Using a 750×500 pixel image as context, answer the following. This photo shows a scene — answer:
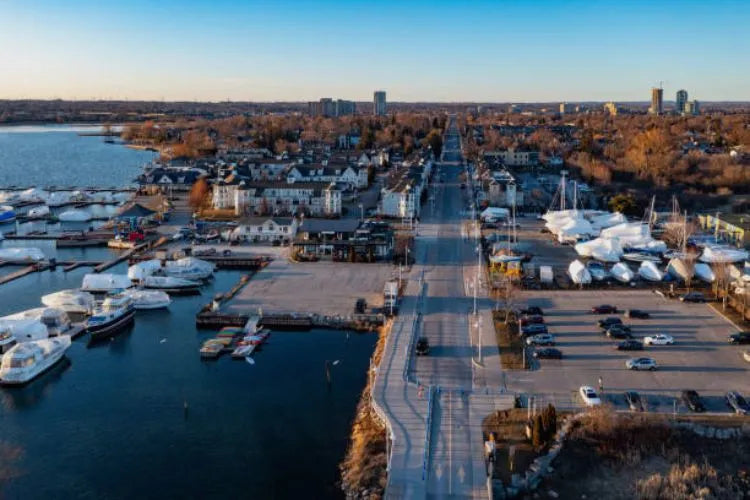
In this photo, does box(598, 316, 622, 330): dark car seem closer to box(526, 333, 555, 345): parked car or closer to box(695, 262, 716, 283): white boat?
box(526, 333, 555, 345): parked car

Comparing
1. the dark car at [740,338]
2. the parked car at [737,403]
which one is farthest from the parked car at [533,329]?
the parked car at [737,403]

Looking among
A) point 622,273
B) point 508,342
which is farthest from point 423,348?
point 622,273

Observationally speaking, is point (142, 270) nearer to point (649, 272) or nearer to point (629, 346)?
point (629, 346)

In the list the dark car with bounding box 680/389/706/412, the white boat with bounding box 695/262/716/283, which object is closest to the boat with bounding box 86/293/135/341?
the dark car with bounding box 680/389/706/412

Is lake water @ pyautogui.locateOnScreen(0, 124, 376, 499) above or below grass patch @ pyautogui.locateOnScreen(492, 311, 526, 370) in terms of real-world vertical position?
below

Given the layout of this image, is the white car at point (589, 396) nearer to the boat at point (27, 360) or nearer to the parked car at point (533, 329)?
the parked car at point (533, 329)

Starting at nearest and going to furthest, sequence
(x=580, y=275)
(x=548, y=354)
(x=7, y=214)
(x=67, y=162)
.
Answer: (x=548, y=354)
(x=580, y=275)
(x=7, y=214)
(x=67, y=162)

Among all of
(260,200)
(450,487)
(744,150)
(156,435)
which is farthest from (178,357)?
(744,150)
